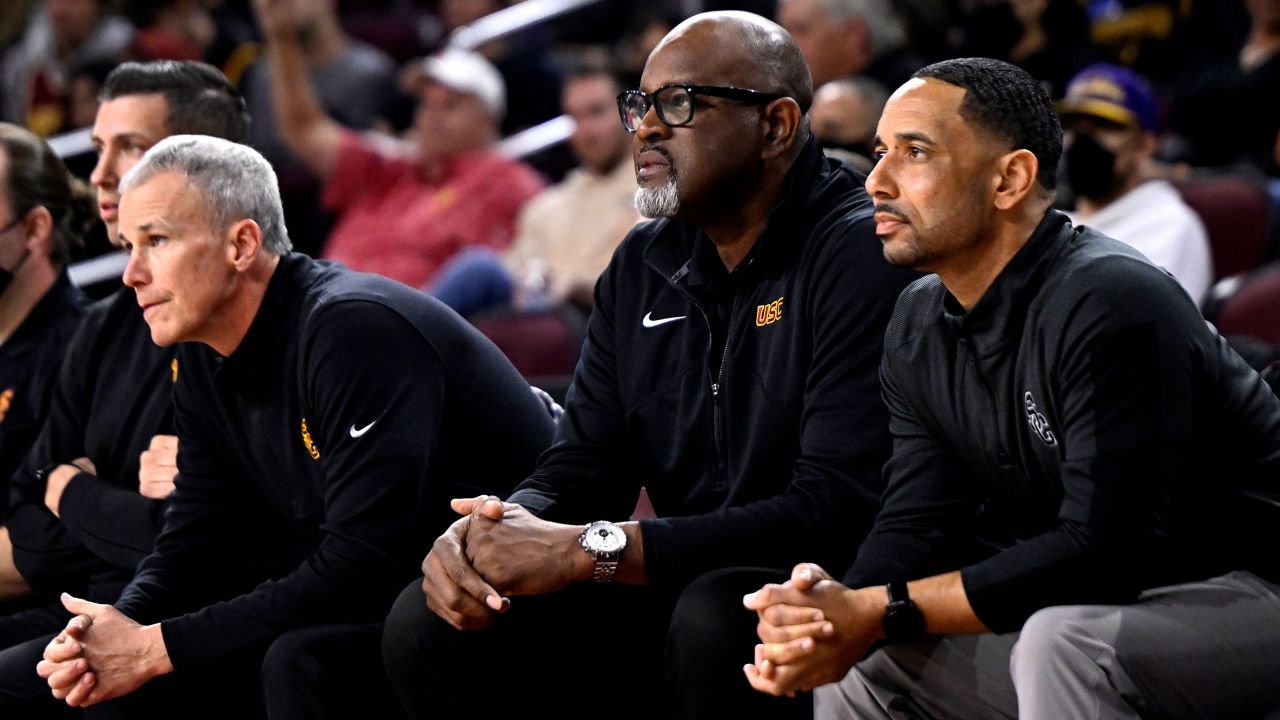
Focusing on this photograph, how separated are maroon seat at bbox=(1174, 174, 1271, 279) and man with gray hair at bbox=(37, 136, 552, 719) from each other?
2.56 metres

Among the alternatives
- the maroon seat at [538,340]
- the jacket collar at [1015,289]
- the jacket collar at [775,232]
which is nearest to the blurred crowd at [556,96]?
the maroon seat at [538,340]

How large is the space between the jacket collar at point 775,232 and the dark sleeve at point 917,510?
38cm

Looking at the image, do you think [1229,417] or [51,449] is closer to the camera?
[1229,417]

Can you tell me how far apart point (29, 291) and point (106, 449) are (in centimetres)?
68

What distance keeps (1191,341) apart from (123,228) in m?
2.17

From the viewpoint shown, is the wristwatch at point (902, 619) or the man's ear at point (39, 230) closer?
the wristwatch at point (902, 619)

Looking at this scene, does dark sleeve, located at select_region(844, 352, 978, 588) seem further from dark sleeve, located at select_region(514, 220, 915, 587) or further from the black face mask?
the black face mask

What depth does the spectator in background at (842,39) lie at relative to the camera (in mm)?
5941

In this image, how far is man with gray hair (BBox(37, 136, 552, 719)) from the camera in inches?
122

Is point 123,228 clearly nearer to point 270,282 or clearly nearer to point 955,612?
point 270,282

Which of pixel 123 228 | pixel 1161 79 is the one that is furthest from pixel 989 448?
pixel 1161 79

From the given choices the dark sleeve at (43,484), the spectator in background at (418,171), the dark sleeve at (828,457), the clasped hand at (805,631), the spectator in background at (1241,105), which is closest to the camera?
the clasped hand at (805,631)

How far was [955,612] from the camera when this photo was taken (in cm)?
253

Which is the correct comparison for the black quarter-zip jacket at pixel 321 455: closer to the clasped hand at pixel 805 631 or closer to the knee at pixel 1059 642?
the clasped hand at pixel 805 631
